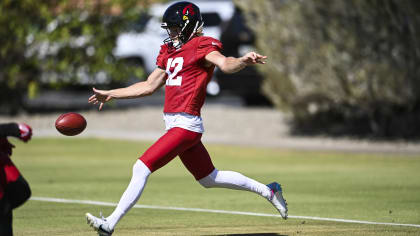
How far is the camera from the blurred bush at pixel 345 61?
19844 millimetres

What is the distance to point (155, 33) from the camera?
28500mm

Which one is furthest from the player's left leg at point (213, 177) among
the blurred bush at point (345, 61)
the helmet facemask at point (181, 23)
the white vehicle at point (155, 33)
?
the white vehicle at point (155, 33)

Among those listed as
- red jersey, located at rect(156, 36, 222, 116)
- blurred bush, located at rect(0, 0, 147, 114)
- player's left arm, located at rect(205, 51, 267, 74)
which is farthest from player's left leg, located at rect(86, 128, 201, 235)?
blurred bush, located at rect(0, 0, 147, 114)

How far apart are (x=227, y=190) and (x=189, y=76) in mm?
5476

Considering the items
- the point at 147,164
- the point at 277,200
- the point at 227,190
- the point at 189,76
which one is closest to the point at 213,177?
the point at 277,200

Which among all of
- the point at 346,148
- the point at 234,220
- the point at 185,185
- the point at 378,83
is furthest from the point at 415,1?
the point at 234,220

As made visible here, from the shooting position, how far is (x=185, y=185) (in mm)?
14258

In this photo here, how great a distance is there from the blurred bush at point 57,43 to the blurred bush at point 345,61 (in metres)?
5.64

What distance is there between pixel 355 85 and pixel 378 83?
0.81 meters

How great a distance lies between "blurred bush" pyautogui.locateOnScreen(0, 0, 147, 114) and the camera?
2592 cm

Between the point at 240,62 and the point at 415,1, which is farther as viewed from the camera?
the point at 415,1

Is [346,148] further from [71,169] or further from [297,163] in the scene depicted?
[71,169]

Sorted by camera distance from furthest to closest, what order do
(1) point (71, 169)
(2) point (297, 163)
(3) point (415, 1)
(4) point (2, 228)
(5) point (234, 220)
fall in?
(3) point (415, 1) < (2) point (297, 163) < (1) point (71, 169) < (5) point (234, 220) < (4) point (2, 228)

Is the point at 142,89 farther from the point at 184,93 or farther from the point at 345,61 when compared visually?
the point at 345,61
